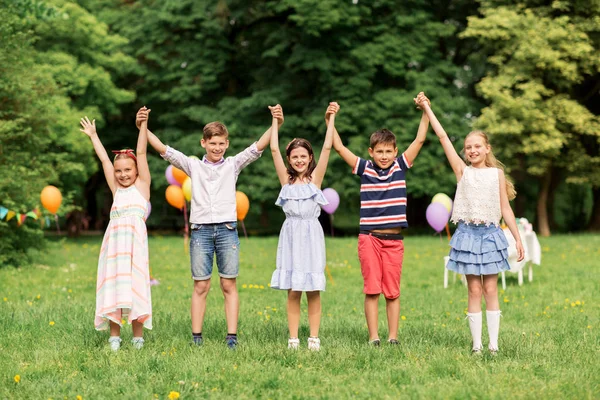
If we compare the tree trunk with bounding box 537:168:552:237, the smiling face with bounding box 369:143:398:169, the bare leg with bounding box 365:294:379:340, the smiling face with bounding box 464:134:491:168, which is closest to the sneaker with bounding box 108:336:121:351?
the bare leg with bounding box 365:294:379:340

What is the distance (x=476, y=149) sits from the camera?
239 inches

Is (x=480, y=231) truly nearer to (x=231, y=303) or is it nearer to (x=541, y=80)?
(x=231, y=303)

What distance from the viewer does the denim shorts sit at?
627 cm

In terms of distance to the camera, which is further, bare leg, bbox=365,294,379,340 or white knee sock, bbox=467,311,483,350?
bare leg, bbox=365,294,379,340

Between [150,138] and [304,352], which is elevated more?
[150,138]

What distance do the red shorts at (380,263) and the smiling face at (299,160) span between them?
31.4 inches

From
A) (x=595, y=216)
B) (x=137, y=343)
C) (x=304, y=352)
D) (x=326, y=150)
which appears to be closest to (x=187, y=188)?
(x=137, y=343)

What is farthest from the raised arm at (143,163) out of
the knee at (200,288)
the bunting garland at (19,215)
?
the bunting garland at (19,215)

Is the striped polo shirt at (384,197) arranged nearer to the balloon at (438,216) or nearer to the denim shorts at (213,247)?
the denim shorts at (213,247)

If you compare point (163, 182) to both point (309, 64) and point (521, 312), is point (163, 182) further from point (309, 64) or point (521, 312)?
point (521, 312)

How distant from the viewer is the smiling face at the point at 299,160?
20.5ft

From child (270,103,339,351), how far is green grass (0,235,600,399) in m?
0.40

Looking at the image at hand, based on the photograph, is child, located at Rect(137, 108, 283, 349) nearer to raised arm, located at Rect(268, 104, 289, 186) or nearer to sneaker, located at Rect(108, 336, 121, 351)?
raised arm, located at Rect(268, 104, 289, 186)

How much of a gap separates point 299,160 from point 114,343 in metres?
2.28
